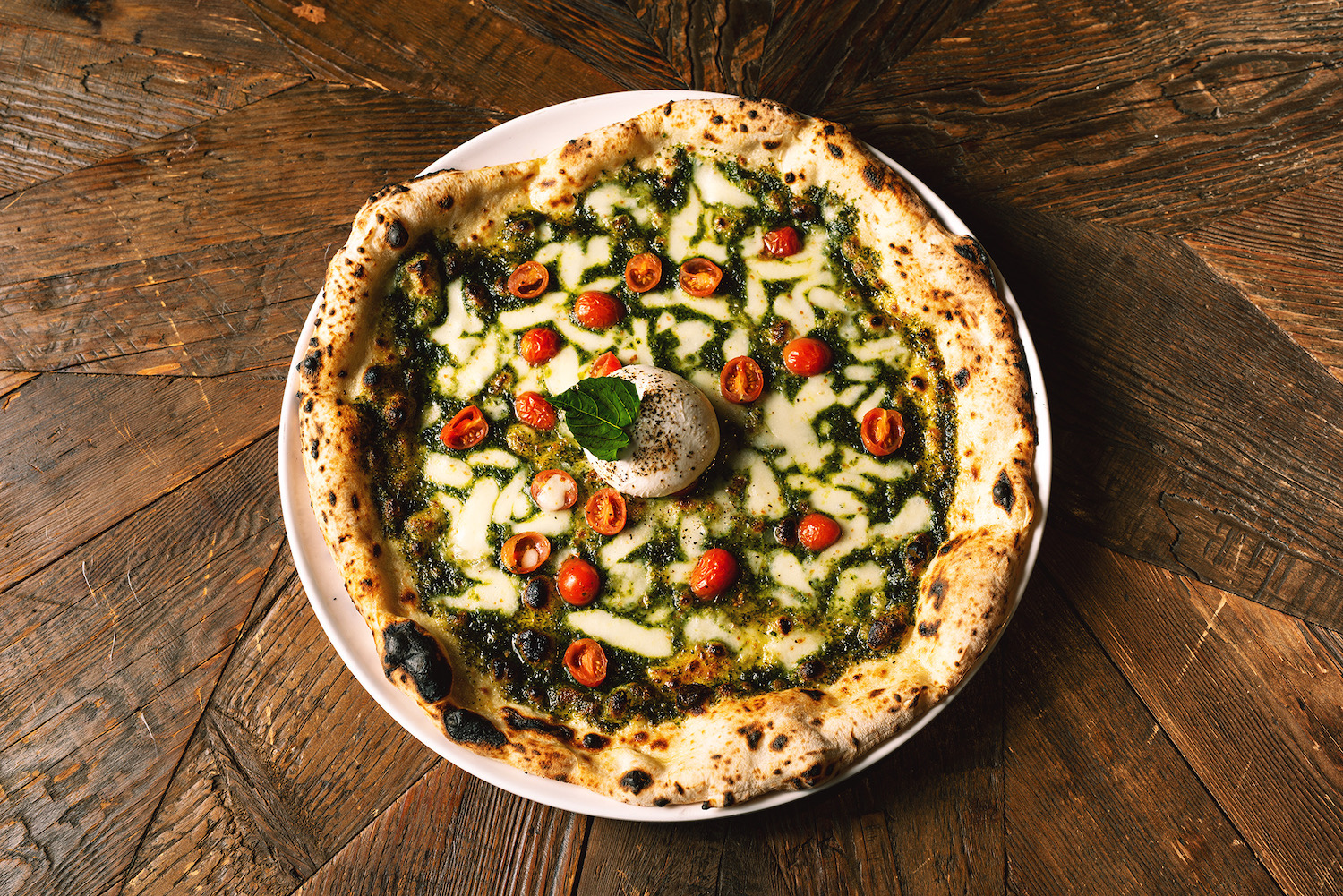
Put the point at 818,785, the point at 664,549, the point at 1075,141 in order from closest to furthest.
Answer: the point at 818,785 < the point at 664,549 < the point at 1075,141

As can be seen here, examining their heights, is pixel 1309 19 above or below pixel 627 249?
above

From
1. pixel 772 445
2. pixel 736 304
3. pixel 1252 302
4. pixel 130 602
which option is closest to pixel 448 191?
pixel 736 304

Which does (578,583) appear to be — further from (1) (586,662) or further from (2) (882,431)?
(2) (882,431)

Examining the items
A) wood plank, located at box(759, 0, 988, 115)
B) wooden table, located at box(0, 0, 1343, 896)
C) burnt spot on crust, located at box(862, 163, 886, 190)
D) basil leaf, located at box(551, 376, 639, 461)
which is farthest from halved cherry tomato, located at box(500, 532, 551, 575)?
wood plank, located at box(759, 0, 988, 115)

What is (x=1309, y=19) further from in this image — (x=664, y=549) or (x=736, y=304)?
(x=664, y=549)

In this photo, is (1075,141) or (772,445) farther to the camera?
(1075,141)

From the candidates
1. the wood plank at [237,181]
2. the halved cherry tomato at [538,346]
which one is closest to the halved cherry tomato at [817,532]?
the halved cherry tomato at [538,346]

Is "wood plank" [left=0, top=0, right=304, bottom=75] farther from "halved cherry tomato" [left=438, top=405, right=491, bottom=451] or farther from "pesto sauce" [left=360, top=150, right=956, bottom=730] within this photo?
"halved cherry tomato" [left=438, top=405, right=491, bottom=451]
